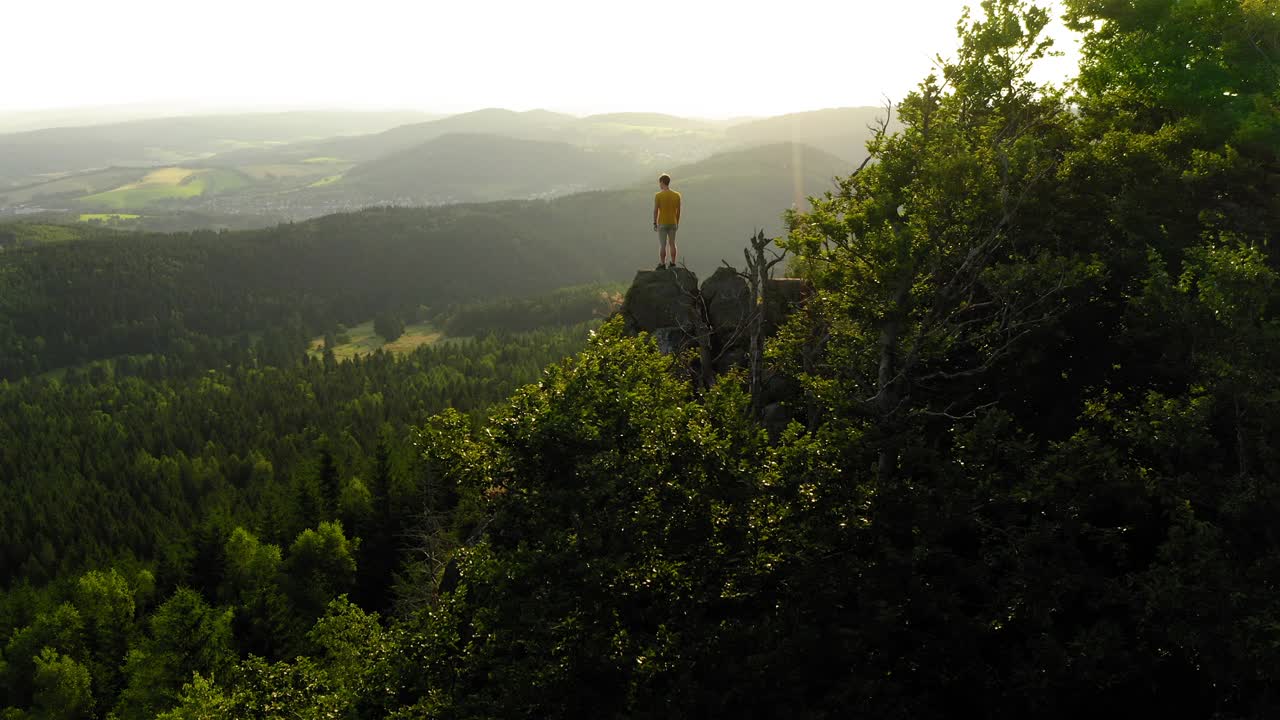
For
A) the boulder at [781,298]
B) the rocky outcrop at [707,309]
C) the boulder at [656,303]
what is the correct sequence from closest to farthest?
the boulder at [781,298] < the rocky outcrop at [707,309] < the boulder at [656,303]

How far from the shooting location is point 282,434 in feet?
413

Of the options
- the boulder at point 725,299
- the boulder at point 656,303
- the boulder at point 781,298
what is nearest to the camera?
the boulder at point 781,298

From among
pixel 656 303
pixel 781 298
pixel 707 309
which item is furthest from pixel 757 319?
pixel 656 303

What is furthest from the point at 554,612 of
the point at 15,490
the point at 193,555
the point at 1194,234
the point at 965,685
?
the point at 15,490

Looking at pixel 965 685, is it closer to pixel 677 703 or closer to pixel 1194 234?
pixel 677 703

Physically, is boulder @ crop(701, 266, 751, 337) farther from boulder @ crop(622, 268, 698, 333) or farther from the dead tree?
the dead tree

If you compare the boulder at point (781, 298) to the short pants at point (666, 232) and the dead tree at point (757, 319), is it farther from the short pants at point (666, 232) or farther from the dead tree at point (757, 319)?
the short pants at point (666, 232)

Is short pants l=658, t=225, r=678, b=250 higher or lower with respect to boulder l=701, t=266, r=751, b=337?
higher

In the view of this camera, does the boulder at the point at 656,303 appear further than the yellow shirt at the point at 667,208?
Yes

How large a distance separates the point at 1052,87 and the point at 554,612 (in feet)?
89.2

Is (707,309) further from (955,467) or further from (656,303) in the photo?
(955,467)

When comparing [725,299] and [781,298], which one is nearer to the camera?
[781,298]

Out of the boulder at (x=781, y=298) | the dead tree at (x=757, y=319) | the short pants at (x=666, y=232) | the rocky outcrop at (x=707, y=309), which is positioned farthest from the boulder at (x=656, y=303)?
the dead tree at (x=757, y=319)

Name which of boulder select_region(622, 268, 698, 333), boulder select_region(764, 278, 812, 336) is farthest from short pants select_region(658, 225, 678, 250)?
boulder select_region(764, 278, 812, 336)
